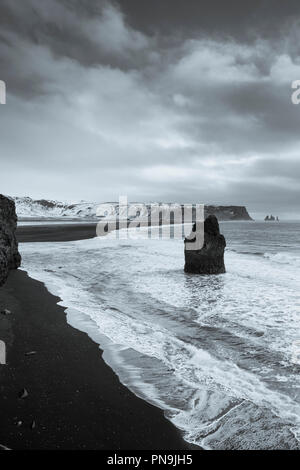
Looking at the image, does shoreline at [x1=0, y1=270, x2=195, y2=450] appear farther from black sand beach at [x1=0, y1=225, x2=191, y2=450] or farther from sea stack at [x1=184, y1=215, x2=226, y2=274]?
sea stack at [x1=184, y1=215, x2=226, y2=274]

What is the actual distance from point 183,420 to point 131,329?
2.86 meters

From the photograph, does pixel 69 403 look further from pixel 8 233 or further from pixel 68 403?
pixel 8 233

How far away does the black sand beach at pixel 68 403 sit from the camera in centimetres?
267

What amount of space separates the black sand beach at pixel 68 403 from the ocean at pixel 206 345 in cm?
26

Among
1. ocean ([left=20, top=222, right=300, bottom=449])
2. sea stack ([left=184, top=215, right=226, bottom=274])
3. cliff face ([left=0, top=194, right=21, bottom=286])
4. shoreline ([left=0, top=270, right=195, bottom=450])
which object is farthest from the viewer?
sea stack ([left=184, top=215, right=226, bottom=274])

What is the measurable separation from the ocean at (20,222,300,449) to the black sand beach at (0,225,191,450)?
26 cm

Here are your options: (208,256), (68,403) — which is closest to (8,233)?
(208,256)

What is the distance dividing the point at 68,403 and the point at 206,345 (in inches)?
106

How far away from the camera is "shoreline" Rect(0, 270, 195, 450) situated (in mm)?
2668

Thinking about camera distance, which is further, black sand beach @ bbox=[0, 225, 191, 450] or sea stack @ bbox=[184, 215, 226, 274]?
A: sea stack @ bbox=[184, 215, 226, 274]

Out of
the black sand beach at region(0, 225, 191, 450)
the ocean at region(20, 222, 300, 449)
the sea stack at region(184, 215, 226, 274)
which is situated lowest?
the ocean at region(20, 222, 300, 449)

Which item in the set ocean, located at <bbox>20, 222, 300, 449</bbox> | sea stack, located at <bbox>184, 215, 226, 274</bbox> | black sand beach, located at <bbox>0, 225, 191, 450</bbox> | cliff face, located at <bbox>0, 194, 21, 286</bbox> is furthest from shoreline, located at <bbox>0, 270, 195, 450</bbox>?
sea stack, located at <bbox>184, 215, 226, 274</bbox>

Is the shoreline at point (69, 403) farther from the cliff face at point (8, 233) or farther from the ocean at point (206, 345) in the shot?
the cliff face at point (8, 233)
